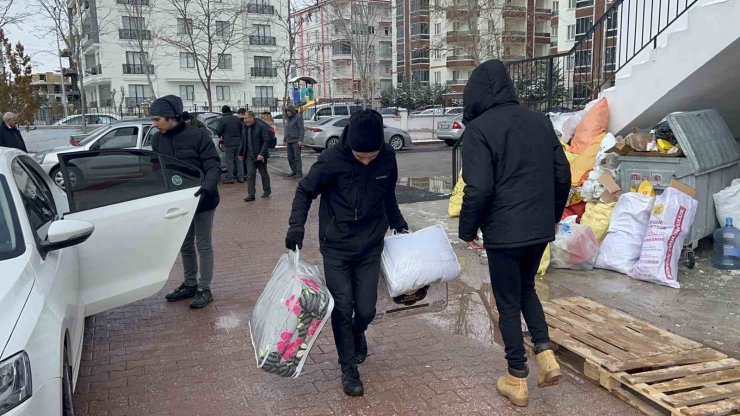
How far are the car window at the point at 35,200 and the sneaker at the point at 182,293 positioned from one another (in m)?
1.61

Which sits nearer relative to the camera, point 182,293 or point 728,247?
point 182,293

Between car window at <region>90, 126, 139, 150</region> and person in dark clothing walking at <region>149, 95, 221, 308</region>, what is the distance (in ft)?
26.8

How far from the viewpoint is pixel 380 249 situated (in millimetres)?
3666

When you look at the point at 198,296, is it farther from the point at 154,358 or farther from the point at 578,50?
the point at 578,50

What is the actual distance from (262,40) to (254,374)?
163 feet

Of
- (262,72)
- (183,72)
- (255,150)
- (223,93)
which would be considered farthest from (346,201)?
(262,72)

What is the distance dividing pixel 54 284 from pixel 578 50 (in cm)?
793

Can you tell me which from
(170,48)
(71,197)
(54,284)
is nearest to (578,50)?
(71,197)

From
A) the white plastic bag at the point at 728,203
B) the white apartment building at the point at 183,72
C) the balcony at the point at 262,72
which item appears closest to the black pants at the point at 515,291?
the white plastic bag at the point at 728,203

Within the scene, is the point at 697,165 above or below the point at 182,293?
above

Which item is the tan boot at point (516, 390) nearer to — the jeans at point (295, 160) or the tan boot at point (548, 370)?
the tan boot at point (548, 370)

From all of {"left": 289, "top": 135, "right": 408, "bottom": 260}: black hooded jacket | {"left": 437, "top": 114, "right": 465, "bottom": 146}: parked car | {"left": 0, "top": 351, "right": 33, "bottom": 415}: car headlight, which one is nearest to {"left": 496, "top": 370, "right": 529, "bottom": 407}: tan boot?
{"left": 289, "top": 135, "right": 408, "bottom": 260}: black hooded jacket

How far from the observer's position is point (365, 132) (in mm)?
3404

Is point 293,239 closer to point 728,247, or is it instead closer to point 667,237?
point 667,237
